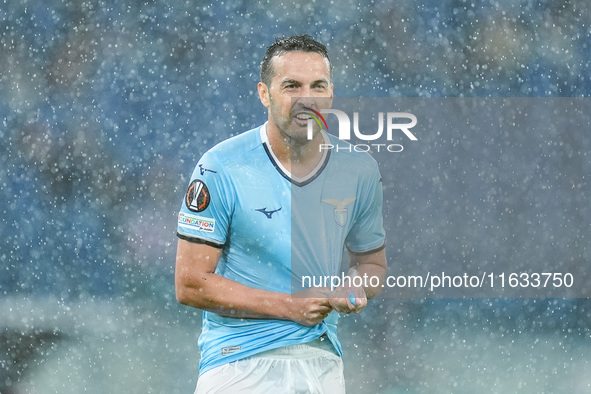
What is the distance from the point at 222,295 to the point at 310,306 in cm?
36

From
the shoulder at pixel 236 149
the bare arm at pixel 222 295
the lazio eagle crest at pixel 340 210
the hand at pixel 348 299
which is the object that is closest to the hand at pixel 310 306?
the bare arm at pixel 222 295

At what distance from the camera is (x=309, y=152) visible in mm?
4020

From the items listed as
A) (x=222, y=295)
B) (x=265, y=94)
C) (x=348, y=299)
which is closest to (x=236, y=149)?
(x=265, y=94)

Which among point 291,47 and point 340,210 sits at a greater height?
point 291,47

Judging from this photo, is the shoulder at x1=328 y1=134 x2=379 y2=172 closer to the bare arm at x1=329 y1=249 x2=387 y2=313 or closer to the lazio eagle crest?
the lazio eagle crest

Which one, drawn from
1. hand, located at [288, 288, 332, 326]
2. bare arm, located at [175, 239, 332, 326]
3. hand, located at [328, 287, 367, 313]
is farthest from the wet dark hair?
hand, located at [328, 287, 367, 313]

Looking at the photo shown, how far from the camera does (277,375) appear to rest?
3.73 meters

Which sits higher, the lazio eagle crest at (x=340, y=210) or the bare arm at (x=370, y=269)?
the lazio eagle crest at (x=340, y=210)

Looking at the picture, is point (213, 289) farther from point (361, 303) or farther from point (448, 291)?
point (448, 291)

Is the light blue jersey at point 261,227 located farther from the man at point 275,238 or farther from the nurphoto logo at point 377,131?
the nurphoto logo at point 377,131

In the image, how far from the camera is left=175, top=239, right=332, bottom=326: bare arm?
3686mm

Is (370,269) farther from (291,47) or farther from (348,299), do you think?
(291,47)

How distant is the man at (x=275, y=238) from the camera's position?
3.73 metres

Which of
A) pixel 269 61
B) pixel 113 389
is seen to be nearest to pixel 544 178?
pixel 269 61
